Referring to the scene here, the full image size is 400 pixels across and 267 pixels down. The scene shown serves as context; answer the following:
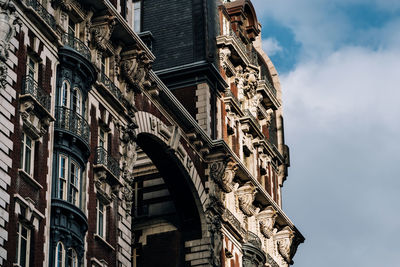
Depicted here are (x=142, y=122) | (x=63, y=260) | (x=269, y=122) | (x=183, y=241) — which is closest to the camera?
(x=63, y=260)

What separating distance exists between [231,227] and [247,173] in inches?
197

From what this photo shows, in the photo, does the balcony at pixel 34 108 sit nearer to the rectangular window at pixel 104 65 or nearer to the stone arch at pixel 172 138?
the rectangular window at pixel 104 65

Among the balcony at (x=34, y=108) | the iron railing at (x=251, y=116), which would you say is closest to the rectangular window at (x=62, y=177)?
the balcony at (x=34, y=108)

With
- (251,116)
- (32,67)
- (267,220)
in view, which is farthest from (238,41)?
(32,67)

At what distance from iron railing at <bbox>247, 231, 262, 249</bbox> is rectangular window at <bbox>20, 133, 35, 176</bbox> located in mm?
30226

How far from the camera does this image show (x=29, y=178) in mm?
48812

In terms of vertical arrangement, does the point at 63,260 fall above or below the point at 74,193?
below

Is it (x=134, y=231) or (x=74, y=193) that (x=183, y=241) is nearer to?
(x=134, y=231)

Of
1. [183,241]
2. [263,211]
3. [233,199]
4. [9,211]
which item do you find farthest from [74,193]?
[263,211]

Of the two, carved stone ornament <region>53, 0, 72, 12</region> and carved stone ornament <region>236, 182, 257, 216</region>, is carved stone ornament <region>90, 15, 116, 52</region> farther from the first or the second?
carved stone ornament <region>236, 182, 257, 216</region>

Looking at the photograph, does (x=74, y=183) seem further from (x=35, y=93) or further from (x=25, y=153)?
(x=35, y=93)

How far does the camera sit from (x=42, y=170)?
165ft

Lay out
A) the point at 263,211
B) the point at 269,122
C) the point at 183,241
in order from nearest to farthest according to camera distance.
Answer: the point at 183,241 < the point at 263,211 < the point at 269,122

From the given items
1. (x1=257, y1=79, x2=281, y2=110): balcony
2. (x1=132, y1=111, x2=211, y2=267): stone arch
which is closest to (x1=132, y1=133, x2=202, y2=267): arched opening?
(x1=132, y1=111, x2=211, y2=267): stone arch
